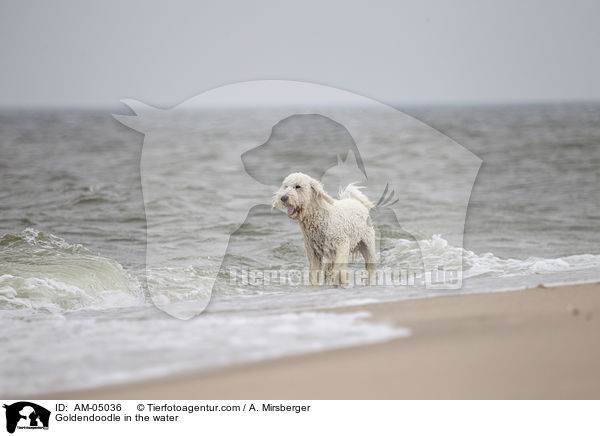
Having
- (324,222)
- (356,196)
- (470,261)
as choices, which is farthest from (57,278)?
(470,261)

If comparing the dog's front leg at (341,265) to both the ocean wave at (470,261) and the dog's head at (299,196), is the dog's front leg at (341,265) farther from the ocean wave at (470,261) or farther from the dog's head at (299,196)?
the ocean wave at (470,261)

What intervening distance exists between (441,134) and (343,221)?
1953 centimetres

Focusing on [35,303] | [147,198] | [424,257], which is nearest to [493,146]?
[147,198]

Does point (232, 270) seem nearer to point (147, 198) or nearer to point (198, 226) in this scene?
point (198, 226)

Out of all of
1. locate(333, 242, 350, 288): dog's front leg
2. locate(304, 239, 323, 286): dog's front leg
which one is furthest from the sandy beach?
locate(304, 239, 323, 286): dog's front leg

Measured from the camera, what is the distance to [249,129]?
23109mm

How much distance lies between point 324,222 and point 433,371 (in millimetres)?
2997

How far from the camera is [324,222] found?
5.96 metres

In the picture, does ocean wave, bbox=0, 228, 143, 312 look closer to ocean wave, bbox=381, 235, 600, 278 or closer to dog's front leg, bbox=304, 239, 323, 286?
dog's front leg, bbox=304, 239, 323, 286
